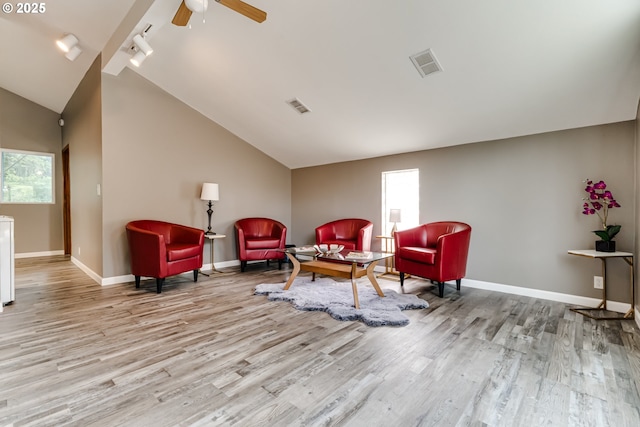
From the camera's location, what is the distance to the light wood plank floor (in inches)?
57.6

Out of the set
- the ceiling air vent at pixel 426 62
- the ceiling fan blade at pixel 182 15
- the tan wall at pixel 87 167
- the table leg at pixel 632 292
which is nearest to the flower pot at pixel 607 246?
the table leg at pixel 632 292

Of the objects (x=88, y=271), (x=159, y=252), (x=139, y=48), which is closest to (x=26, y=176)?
(x=88, y=271)

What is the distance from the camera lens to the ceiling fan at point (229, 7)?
216 cm

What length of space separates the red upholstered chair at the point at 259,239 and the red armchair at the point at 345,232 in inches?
26.8

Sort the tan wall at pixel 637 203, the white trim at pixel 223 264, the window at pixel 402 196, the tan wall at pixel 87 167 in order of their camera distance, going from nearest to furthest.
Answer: the tan wall at pixel 637 203, the tan wall at pixel 87 167, the window at pixel 402 196, the white trim at pixel 223 264

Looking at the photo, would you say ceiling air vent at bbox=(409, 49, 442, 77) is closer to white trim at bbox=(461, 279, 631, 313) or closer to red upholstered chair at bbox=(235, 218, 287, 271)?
white trim at bbox=(461, 279, 631, 313)

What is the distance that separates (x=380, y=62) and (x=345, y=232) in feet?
9.56

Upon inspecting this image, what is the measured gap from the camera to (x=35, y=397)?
5.17 feet

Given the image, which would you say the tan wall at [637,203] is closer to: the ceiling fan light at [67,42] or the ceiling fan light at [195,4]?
the ceiling fan light at [195,4]

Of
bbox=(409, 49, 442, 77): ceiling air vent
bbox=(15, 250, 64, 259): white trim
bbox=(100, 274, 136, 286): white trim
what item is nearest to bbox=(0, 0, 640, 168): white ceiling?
bbox=(409, 49, 442, 77): ceiling air vent

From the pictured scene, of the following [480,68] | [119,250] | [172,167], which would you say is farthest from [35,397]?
[480,68]

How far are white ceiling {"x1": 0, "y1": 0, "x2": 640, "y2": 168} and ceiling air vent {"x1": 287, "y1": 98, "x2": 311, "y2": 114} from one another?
10cm

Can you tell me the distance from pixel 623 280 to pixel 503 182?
4.86ft

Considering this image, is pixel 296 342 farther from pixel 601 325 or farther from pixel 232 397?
pixel 601 325
